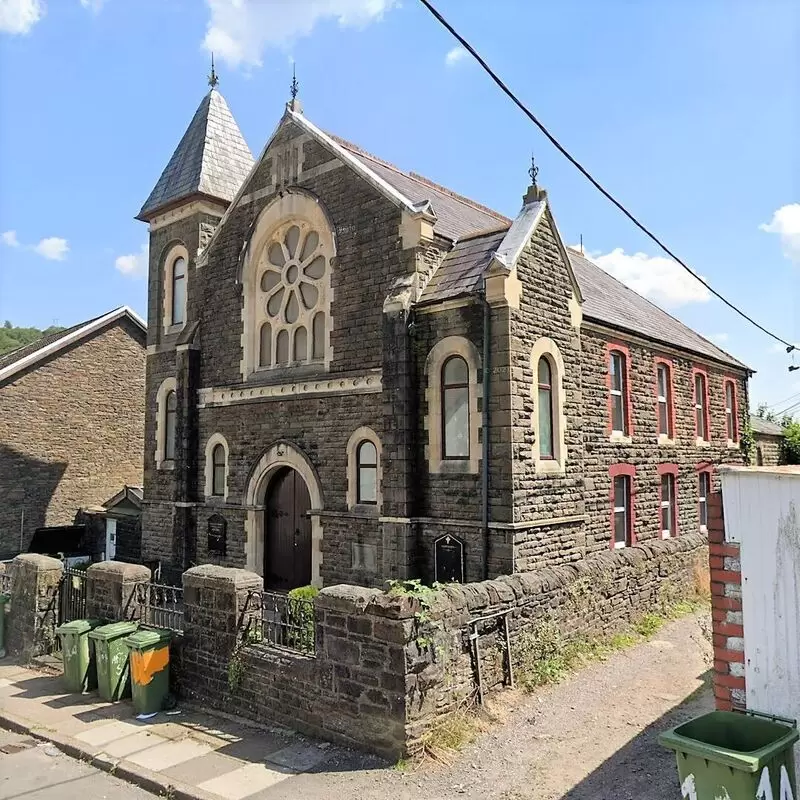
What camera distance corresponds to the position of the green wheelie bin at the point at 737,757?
5027 millimetres

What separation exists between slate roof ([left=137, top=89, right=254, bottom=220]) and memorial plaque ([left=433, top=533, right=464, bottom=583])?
1231cm

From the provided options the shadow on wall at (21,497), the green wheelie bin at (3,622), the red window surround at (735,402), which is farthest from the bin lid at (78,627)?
the red window surround at (735,402)

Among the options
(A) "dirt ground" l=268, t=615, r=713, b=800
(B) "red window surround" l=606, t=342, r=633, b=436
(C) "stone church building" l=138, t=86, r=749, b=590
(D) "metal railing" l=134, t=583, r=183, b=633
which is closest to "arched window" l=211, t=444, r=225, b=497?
(C) "stone church building" l=138, t=86, r=749, b=590

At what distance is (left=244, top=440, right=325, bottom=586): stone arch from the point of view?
48.8 feet

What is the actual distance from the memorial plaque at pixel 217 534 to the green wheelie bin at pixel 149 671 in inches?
275

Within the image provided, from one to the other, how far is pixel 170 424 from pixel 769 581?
16.5 m

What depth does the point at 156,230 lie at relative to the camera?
20844 millimetres

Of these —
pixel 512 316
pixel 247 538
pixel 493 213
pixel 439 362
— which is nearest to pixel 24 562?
pixel 247 538

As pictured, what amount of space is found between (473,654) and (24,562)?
886 centimetres

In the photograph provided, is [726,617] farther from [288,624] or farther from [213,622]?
[213,622]

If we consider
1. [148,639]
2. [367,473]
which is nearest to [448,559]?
[367,473]

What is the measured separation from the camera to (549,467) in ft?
42.6

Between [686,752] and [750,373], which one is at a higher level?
[750,373]

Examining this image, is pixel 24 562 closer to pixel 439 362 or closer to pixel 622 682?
pixel 439 362
